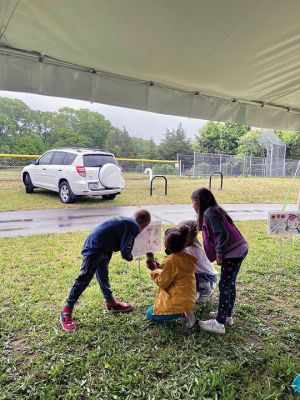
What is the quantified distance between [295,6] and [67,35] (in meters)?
1.34

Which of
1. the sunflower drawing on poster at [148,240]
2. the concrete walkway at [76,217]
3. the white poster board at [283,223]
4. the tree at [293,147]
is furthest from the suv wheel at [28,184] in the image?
the tree at [293,147]

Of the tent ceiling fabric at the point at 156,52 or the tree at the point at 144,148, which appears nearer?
the tent ceiling fabric at the point at 156,52

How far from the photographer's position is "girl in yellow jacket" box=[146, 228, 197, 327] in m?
2.61

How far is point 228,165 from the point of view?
70.4ft

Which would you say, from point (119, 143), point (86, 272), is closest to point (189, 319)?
point (86, 272)

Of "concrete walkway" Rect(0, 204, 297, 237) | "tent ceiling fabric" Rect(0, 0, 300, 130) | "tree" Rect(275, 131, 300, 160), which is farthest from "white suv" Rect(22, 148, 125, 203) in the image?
"tree" Rect(275, 131, 300, 160)

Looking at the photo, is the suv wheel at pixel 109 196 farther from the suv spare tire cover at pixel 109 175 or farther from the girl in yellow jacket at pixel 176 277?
the girl in yellow jacket at pixel 176 277

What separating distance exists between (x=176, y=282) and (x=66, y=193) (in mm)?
7679

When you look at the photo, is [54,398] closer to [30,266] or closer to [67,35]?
[67,35]

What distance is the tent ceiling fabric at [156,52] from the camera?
5.41ft

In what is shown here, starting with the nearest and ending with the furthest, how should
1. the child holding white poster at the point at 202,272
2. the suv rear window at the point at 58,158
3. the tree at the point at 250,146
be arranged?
the child holding white poster at the point at 202,272
the suv rear window at the point at 58,158
the tree at the point at 250,146

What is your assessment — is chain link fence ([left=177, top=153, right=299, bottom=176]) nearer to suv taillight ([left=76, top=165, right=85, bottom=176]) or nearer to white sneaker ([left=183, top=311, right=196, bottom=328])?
suv taillight ([left=76, top=165, right=85, bottom=176])

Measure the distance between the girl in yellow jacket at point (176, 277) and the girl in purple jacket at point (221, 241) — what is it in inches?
8.6

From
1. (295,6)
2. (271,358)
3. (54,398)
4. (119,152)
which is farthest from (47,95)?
(119,152)
